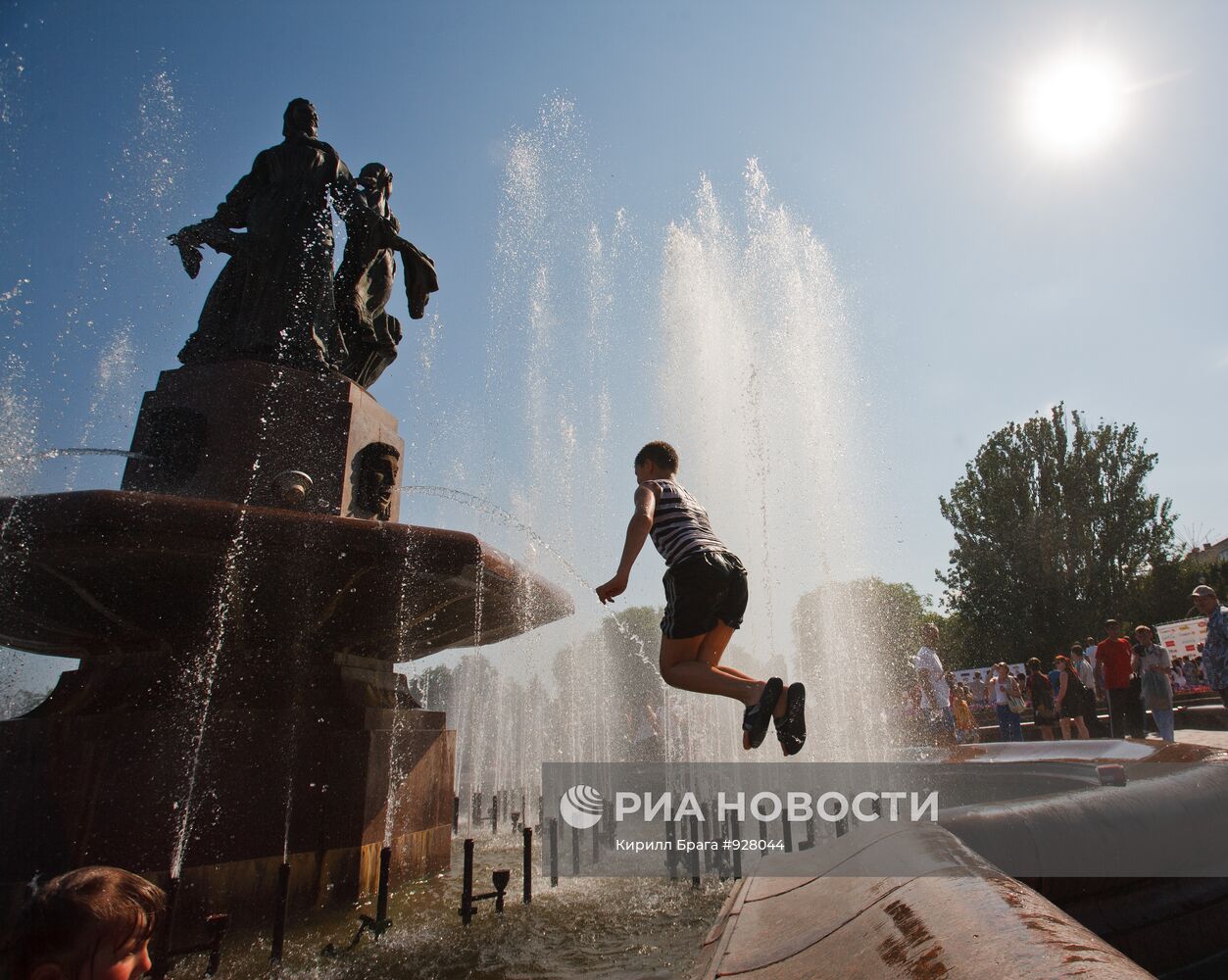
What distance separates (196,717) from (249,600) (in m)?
0.74

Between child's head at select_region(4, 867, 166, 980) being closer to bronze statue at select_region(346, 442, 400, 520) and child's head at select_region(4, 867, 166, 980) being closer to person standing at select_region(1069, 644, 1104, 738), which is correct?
bronze statue at select_region(346, 442, 400, 520)

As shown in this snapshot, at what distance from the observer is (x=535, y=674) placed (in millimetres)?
16859

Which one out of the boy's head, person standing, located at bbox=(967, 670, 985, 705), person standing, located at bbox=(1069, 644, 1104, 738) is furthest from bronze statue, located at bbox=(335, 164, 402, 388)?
person standing, located at bbox=(967, 670, 985, 705)

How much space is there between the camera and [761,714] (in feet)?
10.4

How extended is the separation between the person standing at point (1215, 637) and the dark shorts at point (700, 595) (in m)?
6.79

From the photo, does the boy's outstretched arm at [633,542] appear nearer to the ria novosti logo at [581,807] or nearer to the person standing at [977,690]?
the ria novosti logo at [581,807]

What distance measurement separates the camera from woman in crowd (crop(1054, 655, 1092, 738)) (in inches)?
423

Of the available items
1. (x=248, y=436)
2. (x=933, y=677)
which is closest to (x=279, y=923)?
(x=248, y=436)

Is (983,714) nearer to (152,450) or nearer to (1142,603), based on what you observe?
(1142,603)

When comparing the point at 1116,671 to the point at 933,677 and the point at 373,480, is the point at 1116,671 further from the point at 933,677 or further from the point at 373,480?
the point at 373,480

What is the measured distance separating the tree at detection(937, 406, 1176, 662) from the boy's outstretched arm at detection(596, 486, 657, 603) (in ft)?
106

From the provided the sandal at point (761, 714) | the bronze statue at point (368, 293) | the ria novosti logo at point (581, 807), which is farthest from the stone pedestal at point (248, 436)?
the sandal at point (761, 714)

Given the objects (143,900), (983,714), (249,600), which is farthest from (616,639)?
(143,900)

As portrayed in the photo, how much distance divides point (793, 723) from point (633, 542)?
1.05 meters
